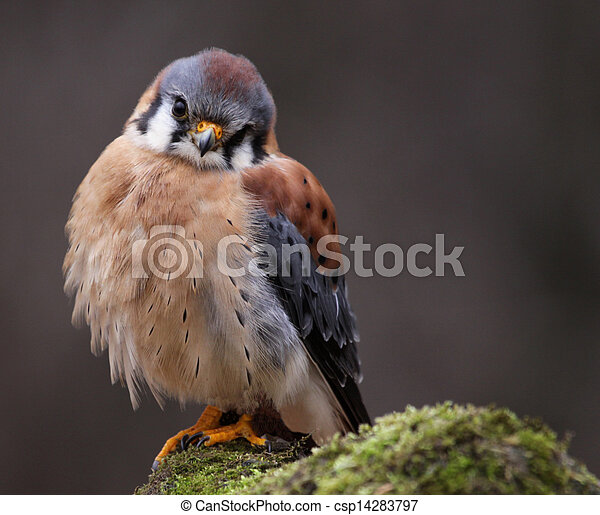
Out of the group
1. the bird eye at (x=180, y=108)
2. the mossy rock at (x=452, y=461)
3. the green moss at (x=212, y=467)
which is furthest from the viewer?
the bird eye at (x=180, y=108)

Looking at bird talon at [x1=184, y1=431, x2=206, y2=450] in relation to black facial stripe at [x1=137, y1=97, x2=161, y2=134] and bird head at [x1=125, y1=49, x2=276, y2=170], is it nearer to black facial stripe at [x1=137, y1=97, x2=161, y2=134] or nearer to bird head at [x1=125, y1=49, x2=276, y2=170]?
bird head at [x1=125, y1=49, x2=276, y2=170]

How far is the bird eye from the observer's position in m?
1.96

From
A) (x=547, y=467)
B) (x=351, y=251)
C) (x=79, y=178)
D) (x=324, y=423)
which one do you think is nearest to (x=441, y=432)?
(x=547, y=467)

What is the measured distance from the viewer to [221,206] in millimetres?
1885

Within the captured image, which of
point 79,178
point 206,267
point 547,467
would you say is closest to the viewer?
point 547,467

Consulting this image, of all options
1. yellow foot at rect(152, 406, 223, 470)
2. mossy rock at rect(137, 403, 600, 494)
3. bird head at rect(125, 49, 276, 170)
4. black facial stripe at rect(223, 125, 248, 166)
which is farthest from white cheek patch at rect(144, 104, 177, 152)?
mossy rock at rect(137, 403, 600, 494)

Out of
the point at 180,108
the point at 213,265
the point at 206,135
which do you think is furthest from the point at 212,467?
the point at 180,108

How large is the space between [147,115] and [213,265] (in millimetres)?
602

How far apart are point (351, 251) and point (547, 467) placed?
2682 millimetres

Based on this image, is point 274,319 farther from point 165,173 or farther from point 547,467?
point 547,467

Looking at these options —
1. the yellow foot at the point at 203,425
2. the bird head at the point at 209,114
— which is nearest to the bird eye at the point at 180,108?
the bird head at the point at 209,114

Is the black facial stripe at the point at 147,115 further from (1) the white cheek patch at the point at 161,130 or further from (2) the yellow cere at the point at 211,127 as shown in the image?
(2) the yellow cere at the point at 211,127

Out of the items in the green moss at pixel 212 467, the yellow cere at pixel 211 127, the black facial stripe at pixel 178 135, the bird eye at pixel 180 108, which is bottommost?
the green moss at pixel 212 467

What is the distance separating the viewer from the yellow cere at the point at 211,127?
191 centimetres
